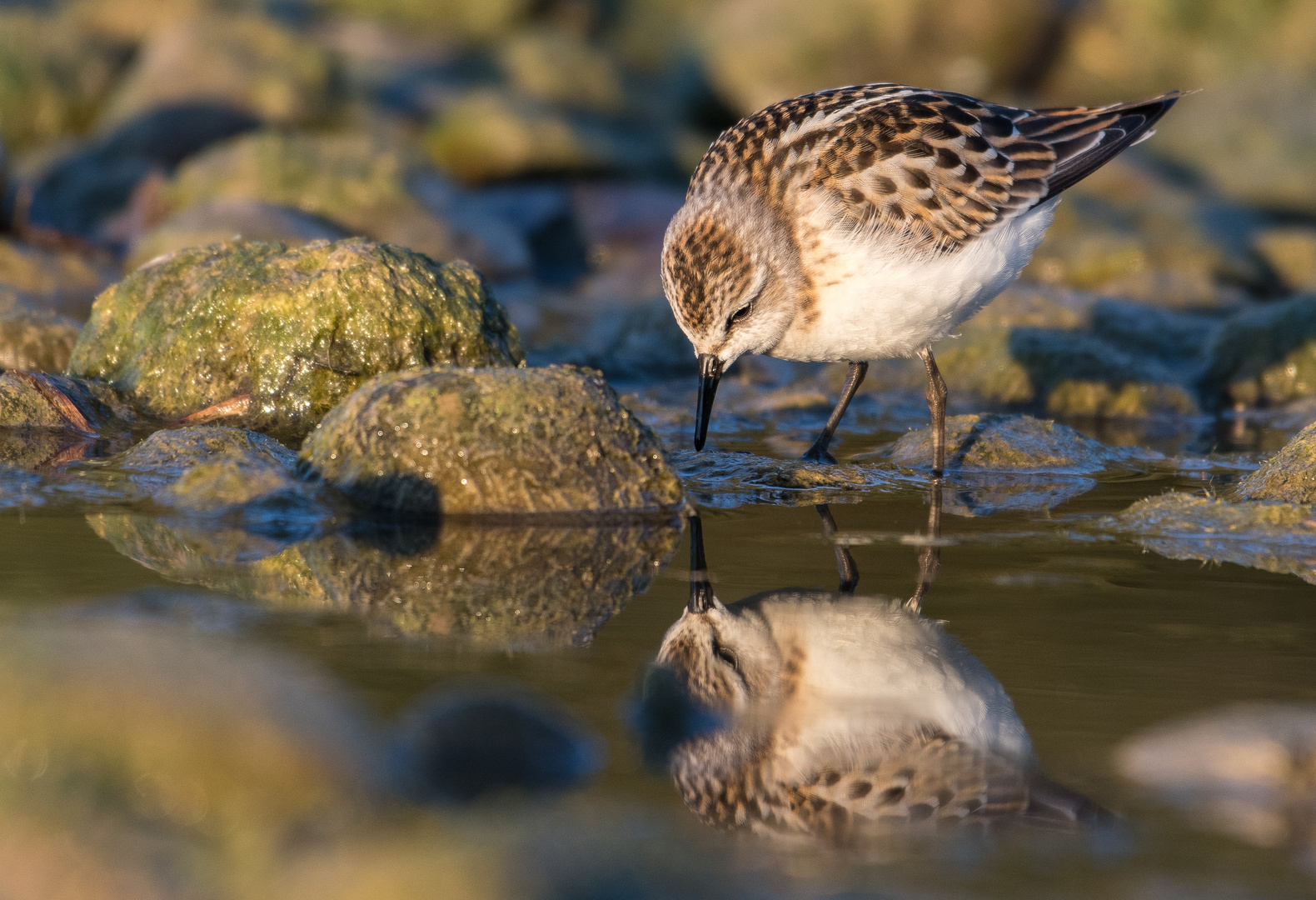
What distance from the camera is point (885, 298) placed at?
6.39 meters

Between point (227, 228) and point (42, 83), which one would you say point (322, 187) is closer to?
point (227, 228)

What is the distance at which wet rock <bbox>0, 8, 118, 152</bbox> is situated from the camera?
15.9m

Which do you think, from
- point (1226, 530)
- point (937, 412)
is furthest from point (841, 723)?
point (937, 412)

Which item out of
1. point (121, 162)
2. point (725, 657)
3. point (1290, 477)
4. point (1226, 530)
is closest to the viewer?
point (725, 657)

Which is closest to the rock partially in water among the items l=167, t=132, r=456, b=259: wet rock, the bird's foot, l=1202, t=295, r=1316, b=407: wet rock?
the bird's foot

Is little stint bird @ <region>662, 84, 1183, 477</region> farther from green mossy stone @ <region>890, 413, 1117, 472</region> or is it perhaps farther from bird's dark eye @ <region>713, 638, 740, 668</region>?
bird's dark eye @ <region>713, 638, 740, 668</region>

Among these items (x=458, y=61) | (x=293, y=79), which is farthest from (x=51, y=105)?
(x=458, y=61)

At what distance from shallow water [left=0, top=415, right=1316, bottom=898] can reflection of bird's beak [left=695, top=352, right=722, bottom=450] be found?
0.90ft

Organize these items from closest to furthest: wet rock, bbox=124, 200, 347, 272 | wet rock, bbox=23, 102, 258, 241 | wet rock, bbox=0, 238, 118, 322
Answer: wet rock, bbox=0, 238, 118, 322 < wet rock, bbox=124, 200, 347, 272 < wet rock, bbox=23, 102, 258, 241

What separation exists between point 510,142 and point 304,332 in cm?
857

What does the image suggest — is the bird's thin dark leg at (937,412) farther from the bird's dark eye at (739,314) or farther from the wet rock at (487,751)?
the wet rock at (487,751)

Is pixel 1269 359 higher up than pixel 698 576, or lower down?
higher up

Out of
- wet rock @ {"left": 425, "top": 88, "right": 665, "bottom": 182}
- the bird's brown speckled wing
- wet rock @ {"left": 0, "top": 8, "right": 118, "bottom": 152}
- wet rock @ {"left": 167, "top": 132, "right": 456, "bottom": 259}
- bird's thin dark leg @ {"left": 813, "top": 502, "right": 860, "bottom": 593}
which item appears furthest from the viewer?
wet rock @ {"left": 0, "top": 8, "right": 118, "bottom": 152}

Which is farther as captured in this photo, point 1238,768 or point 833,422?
point 833,422
